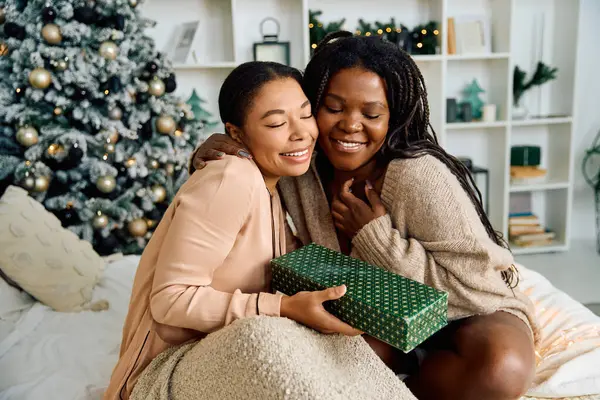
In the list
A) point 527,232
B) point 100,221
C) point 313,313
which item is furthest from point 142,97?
point 527,232

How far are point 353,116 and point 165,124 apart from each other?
1758mm

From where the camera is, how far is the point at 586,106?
390 cm

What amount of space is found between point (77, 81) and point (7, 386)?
161 centimetres

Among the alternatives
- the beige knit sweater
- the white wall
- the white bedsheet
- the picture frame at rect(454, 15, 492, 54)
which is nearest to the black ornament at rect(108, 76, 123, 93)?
the white bedsheet

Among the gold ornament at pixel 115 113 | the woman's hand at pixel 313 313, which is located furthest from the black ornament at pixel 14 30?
the woman's hand at pixel 313 313

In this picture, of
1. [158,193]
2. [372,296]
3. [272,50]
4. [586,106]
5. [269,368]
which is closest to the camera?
[269,368]

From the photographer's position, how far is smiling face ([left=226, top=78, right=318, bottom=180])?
116 centimetres

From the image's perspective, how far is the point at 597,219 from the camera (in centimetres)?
383

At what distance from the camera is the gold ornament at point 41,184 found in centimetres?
262

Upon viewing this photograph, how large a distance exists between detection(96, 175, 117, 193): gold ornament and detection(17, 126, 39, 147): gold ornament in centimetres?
37

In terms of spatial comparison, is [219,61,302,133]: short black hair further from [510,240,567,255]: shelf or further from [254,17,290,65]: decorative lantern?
[510,240,567,255]: shelf

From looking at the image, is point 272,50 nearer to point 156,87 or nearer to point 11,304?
point 156,87

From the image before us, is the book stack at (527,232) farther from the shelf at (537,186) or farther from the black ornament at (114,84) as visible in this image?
the black ornament at (114,84)

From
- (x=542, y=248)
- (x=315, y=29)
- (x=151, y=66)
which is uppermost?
(x=315, y=29)
